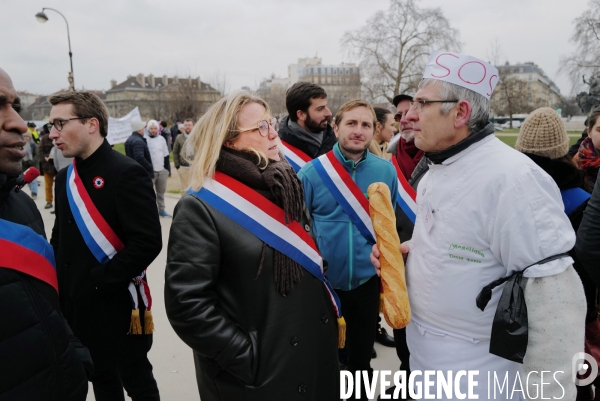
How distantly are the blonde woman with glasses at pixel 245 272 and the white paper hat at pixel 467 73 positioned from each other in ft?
2.70

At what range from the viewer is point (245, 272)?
1872 millimetres

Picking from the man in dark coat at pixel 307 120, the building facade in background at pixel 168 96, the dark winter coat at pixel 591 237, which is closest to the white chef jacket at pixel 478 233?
the dark winter coat at pixel 591 237

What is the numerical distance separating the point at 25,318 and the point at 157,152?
8.57m

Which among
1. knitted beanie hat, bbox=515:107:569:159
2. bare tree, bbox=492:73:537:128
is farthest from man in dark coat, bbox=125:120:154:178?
bare tree, bbox=492:73:537:128

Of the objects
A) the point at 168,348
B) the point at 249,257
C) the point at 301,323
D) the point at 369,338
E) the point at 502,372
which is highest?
the point at 249,257

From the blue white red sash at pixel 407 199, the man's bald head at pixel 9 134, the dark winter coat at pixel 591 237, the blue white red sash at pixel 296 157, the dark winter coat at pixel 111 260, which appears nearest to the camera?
the man's bald head at pixel 9 134

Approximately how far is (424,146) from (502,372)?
102 centimetres

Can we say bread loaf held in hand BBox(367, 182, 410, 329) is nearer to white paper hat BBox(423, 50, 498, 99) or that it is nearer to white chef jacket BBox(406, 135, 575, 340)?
white chef jacket BBox(406, 135, 575, 340)

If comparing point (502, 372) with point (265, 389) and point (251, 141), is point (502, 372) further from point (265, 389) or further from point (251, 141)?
point (251, 141)

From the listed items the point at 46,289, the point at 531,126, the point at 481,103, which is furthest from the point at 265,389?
the point at 531,126

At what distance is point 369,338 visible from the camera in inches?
123

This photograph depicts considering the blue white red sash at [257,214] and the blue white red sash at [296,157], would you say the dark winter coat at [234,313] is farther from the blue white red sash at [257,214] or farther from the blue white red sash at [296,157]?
the blue white red sash at [296,157]

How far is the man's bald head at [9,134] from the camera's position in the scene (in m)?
1.44

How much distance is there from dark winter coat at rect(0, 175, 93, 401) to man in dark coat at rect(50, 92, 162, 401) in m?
0.99
